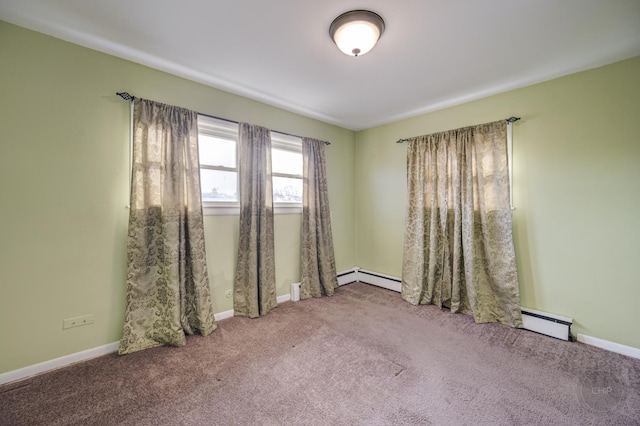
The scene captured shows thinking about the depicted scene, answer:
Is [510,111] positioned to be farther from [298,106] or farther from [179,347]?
[179,347]

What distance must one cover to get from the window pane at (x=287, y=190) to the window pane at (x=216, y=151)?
66 centimetres

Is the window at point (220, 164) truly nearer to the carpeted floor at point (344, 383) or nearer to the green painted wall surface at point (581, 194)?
the carpeted floor at point (344, 383)

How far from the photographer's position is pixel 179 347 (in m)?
2.25

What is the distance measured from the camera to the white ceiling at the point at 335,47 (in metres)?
1.69

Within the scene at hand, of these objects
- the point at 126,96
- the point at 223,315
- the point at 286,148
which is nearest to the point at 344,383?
the point at 223,315

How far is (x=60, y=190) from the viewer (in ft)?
6.48

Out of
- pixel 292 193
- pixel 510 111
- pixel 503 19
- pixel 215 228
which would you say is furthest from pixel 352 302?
pixel 503 19

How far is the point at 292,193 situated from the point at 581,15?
3043 millimetres

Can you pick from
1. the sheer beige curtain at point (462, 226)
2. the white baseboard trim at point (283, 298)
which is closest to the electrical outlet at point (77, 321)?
the white baseboard trim at point (283, 298)

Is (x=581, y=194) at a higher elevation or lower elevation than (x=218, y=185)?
lower

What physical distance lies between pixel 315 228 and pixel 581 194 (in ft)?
9.31

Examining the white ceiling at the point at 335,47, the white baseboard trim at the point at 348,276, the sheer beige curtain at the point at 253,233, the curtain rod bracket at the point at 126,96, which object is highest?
the white ceiling at the point at 335,47

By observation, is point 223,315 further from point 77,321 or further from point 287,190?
point 287,190

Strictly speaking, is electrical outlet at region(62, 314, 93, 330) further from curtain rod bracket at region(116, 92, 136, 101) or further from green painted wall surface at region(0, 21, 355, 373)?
curtain rod bracket at region(116, 92, 136, 101)
